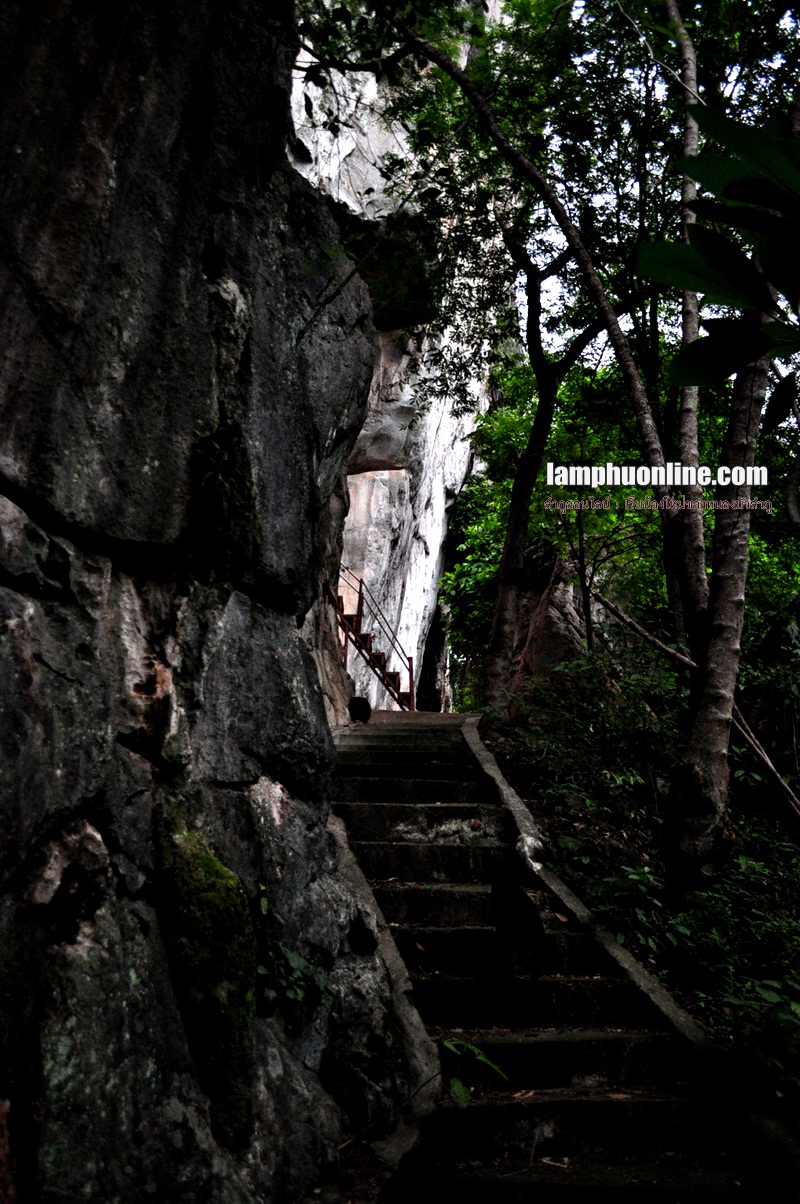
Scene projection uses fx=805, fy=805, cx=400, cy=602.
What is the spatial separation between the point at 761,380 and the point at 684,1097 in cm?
396

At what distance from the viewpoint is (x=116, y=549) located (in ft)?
10.1

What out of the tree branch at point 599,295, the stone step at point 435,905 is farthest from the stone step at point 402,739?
the tree branch at point 599,295

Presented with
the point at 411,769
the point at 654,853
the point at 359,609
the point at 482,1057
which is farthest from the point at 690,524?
the point at 359,609

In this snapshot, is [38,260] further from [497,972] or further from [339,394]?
[497,972]

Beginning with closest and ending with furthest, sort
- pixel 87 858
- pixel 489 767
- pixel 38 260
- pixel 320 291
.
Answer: pixel 87 858 < pixel 38 260 < pixel 320 291 < pixel 489 767

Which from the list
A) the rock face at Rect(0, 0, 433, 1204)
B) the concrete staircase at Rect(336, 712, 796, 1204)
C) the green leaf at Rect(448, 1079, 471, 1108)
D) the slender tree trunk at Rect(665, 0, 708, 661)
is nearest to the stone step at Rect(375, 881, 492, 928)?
the concrete staircase at Rect(336, 712, 796, 1204)

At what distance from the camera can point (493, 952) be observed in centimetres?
482

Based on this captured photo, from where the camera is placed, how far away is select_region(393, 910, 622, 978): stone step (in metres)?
4.72

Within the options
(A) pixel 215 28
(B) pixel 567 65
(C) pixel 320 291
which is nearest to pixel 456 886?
(C) pixel 320 291

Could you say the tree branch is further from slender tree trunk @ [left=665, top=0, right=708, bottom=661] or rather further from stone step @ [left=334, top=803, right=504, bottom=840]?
stone step @ [left=334, top=803, right=504, bottom=840]

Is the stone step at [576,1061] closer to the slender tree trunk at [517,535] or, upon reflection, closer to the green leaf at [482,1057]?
the green leaf at [482,1057]

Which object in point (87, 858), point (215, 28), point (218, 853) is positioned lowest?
point (218, 853)

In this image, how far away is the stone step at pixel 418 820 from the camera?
5.95 meters

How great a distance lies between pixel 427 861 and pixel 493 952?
34.5 inches
